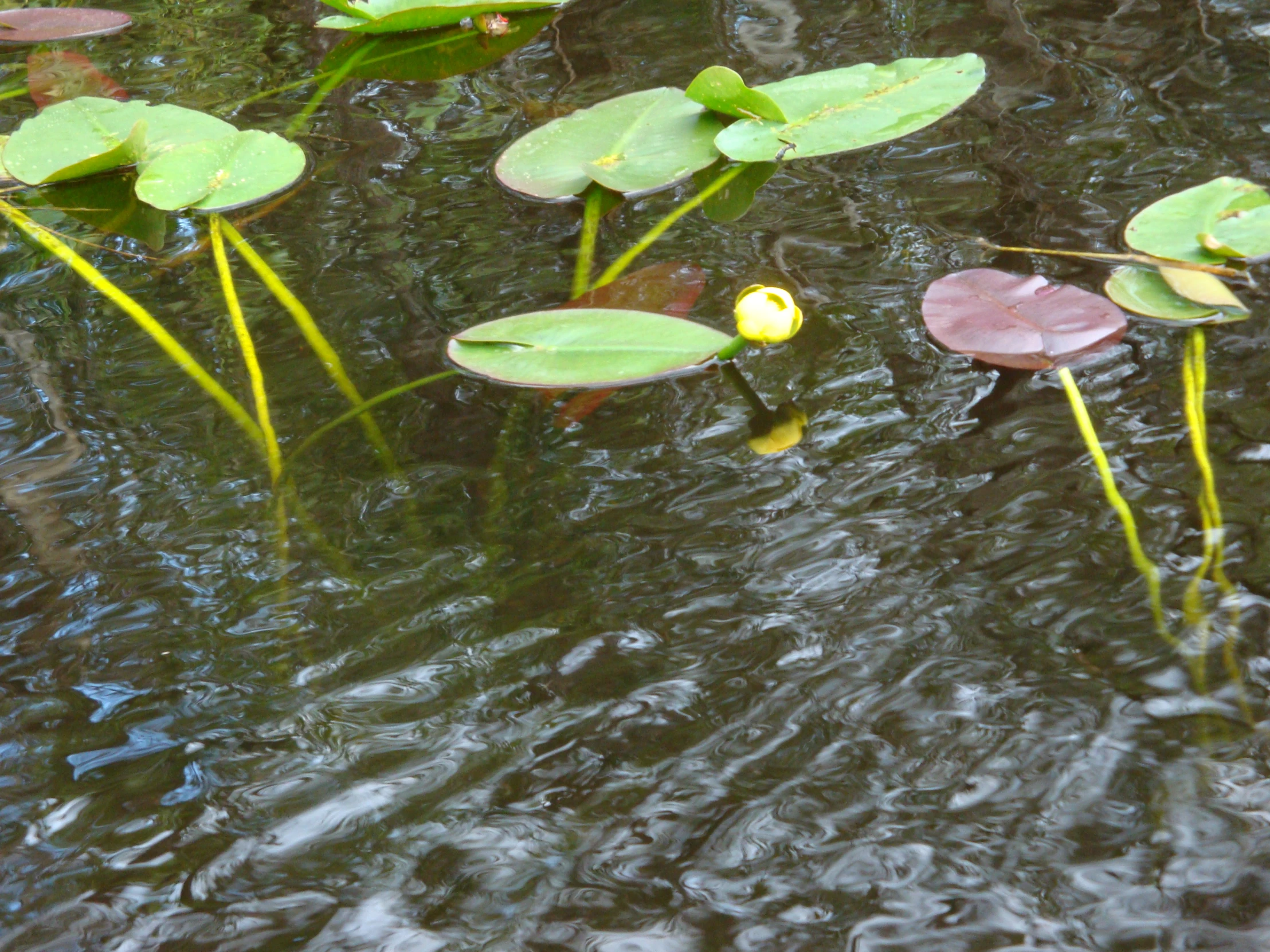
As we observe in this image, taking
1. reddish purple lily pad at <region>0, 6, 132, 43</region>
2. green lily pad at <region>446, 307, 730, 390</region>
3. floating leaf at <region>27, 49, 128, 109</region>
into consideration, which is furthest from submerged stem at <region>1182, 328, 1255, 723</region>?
reddish purple lily pad at <region>0, 6, 132, 43</region>

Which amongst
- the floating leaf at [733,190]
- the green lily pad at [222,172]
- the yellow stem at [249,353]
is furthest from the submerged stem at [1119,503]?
the green lily pad at [222,172]

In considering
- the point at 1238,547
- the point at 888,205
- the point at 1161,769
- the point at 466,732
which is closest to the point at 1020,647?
the point at 1161,769

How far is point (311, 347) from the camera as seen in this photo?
151 cm

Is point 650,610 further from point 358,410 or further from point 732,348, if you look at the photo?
point 358,410

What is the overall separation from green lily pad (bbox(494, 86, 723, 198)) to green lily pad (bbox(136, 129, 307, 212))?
0.40 m

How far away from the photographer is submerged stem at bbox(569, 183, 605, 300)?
157cm

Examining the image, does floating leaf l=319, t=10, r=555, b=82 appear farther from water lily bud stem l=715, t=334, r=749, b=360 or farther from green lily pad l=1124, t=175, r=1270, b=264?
green lily pad l=1124, t=175, r=1270, b=264

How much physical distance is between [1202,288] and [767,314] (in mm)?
610


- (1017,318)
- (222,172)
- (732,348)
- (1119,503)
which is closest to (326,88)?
(222,172)

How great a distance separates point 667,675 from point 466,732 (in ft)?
0.68

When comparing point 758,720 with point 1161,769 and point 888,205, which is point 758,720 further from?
point 888,205

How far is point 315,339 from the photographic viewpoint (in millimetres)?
1522

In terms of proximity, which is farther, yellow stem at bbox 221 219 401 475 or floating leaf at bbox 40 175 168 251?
floating leaf at bbox 40 175 168 251

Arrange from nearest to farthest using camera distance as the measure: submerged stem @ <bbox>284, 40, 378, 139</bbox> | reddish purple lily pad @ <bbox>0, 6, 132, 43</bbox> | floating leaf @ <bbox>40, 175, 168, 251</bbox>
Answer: floating leaf @ <bbox>40, 175, 168, 251</bbox> → submerged stem @ <bbox>284, 40, 378, 139</bbox> → reddish purple lily pad @ <bbox>0, 6, 132, 43</bbox>
